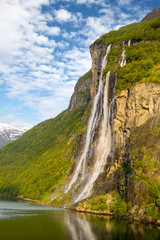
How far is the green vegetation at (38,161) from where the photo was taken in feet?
292

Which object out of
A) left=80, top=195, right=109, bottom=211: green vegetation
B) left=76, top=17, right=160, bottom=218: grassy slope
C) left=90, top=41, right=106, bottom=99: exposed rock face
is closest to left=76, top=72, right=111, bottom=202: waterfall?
left=80, top=195, right=109, bottom=211: green vegetation

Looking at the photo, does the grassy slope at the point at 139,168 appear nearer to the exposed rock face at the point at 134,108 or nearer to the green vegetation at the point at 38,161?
the exposed rock face at the point at 134,108

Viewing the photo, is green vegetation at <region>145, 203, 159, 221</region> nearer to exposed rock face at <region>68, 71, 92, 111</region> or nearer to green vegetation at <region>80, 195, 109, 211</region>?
green vegetation at <region>80, 195, 109, 211</region>

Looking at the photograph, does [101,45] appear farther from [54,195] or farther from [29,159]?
[29,159]

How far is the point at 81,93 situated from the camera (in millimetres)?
138875

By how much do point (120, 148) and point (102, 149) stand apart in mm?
8481

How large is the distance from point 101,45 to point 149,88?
2143 inches

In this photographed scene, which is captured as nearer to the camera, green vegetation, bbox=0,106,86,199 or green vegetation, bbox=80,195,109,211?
green vegetation, bbox=80,195,109,211

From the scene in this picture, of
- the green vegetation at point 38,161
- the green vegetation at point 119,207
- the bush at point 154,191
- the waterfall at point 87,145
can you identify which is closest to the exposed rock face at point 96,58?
the green vegetation at point 38,161

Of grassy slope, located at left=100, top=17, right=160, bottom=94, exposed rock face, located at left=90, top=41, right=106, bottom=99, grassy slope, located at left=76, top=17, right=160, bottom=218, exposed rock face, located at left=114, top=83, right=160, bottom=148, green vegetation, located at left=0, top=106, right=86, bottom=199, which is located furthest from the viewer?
exposed rock face, located at left=90, top=41, right=106, bottom=99

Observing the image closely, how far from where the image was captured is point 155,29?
78.7 metres

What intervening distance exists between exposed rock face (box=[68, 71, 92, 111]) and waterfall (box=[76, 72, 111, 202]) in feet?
217

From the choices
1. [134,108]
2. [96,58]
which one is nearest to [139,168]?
[134,108]

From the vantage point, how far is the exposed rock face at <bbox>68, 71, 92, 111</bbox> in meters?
135
